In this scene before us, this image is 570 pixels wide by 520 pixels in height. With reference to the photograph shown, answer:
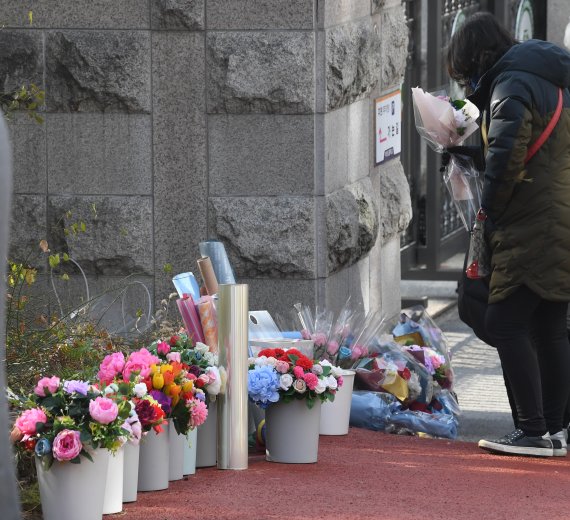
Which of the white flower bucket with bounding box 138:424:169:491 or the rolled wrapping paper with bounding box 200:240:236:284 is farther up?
the rolled wrapping paper with bounding box 200:240:236:284

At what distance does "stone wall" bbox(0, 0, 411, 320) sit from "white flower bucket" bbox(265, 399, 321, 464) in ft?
4.80

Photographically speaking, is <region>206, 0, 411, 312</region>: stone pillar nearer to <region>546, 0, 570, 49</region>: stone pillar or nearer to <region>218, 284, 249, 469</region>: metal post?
<region>218, 284, 249, 469</region>: metal post

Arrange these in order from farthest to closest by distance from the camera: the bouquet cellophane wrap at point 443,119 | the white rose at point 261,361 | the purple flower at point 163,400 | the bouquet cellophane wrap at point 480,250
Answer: the bouquet cellophane wrap at point 443,119 → the bouquet cellophane wrap at point 480,250 → the white rose at point 261,361 → the purple flower at point 163,400

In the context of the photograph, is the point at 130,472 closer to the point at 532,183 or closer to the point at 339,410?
the point at 339,410

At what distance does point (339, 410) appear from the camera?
19.5 feet

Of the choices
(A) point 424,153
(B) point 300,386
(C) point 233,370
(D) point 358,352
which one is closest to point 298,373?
(B) point 300,386

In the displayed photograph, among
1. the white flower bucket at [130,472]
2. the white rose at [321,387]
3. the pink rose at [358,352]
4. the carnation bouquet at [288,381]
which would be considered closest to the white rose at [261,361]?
the carnation bouquet at [288,381]

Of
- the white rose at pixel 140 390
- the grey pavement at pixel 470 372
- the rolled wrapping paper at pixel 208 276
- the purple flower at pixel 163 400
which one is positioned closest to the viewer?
the white rose at pixel 140 390

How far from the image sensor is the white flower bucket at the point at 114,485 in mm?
4324

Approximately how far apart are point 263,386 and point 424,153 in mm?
6373

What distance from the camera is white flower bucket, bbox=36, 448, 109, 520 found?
4121 millimetres

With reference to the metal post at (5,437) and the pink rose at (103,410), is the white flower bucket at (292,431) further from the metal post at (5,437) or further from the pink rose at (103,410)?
the metal post at (5,437)

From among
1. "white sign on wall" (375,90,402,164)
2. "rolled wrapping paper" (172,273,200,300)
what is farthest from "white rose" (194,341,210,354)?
"white sign on wall" (375,90,402,164)

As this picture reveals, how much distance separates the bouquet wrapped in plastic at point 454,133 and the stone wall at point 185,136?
1.76 feet
